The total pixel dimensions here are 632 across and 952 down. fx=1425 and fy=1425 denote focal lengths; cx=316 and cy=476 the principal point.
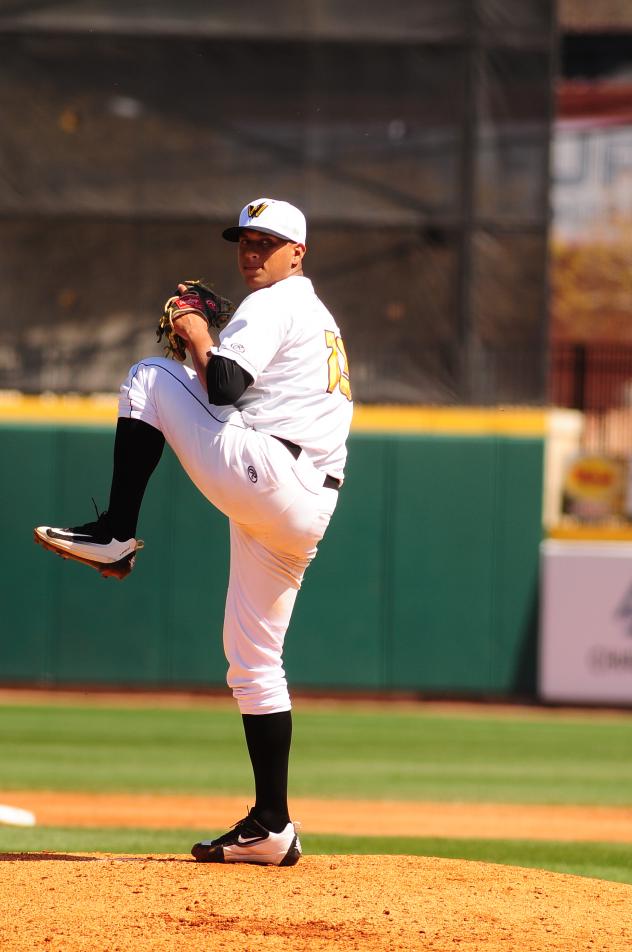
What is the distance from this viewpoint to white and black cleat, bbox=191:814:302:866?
3990mm

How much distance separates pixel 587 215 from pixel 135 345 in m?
18.8

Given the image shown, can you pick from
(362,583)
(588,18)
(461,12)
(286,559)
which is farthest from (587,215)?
(286,559)

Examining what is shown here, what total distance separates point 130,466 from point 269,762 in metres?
0.93

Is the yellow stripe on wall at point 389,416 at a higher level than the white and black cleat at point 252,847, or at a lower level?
higher

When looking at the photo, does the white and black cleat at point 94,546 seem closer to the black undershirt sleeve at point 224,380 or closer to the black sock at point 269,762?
the black undershirt sleeve at point 224,380

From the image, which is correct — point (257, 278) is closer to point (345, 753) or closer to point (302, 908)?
point (302, 908)

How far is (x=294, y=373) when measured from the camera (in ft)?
12.7

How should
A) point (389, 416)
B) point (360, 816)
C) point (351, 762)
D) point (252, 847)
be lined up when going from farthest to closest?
1. point (389, 416)
2. point (351, 762)
3. point (360, 816)
4. point (252, 847)

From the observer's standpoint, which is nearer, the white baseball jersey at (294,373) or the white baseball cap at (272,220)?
the white baseball jersey at (294,373)

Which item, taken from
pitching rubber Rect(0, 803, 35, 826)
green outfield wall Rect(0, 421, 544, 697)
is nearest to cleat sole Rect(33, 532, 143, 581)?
pitching rubber Rect(0, 803, 35, 826)

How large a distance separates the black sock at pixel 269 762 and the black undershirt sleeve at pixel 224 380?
3.10ft

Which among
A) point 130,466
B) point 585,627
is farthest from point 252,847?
point 585,627

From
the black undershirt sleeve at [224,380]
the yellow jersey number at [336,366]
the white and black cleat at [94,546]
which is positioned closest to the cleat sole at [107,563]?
the white and black cleat at [94,546]

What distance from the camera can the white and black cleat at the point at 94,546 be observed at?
3.75m
